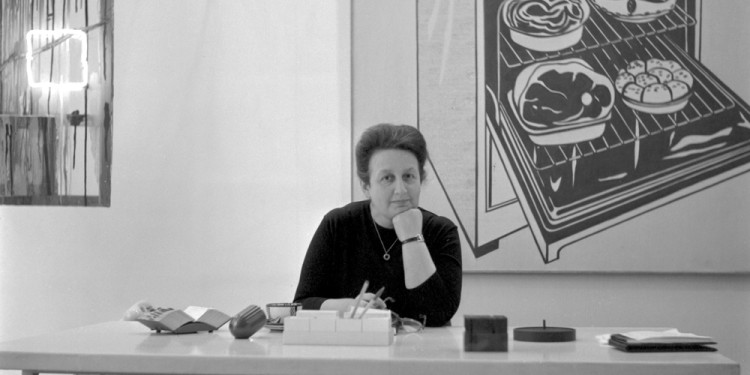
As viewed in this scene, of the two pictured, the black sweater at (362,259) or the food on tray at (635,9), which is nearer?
the black sweater at (362,259)

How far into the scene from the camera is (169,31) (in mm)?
3457

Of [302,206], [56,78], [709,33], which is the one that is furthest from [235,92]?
[709,33]

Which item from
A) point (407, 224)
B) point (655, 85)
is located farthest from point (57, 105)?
point (655, 85)

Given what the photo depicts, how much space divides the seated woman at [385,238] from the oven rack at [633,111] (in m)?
0.78

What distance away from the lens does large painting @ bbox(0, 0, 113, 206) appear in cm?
348

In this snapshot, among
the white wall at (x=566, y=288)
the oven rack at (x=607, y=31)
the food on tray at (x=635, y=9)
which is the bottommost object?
the white wall at (x=566, y=288)

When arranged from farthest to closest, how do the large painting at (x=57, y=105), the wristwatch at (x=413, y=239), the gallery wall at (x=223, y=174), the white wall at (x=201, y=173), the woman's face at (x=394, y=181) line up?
the large painting at (x=57, y=105)
the white wall at (x=201, y=173)
the gallery wall at (x=223, y=174)
the woman's face at (x=394, y=181)
the wristwatch at (x=413, y=239)

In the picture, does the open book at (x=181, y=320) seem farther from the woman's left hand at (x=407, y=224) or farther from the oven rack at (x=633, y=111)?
the oven rack at (x=633, y=111)

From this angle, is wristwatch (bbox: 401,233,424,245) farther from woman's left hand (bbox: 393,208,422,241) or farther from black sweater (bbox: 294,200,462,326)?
black sweater (bbox: 294,200,462,326)

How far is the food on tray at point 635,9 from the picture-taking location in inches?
123

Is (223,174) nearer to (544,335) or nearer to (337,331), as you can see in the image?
(337,331)

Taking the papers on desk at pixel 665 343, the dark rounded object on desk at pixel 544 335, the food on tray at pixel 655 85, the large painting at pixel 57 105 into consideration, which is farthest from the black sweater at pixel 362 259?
the large painting at pixel 57 105

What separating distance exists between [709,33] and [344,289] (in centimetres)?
169

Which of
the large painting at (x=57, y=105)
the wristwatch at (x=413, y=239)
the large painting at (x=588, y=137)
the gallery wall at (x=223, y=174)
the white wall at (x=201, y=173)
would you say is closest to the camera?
the wristwatch at (x=413, y=239)
